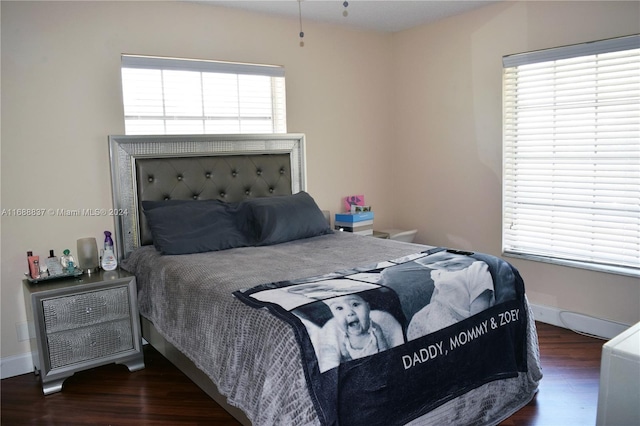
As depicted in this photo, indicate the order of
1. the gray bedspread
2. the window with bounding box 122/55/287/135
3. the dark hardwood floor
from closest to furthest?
the gray bedspread < the dark hardwood floor < the window with bounding box 122/55/287/135

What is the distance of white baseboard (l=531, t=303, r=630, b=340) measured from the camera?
10.7 feet

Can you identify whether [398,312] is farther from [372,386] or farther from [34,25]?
[34,25]

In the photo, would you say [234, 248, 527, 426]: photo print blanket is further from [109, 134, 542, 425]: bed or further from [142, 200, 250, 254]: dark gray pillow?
[142, 200, 250, 254]: dark gray pillow

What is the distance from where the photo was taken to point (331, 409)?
5.81 ft

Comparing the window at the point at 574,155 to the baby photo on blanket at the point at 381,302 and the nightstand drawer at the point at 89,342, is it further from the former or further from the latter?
the nightstand drawer at the point at 89,342

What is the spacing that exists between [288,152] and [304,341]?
7.83ft

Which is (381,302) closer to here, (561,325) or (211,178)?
(211,178)

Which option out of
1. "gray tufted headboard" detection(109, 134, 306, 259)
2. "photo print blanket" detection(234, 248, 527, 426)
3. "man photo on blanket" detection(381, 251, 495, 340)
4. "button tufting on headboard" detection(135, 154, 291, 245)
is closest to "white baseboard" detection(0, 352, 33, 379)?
"gray tufted headboard" detection(109, 134, 306, 259)

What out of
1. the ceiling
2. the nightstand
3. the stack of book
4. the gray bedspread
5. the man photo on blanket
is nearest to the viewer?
the gray bedspread

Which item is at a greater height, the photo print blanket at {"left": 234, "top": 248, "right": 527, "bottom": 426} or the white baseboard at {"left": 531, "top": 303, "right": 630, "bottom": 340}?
the photo print blanket at {"left": 234, "top": 248, "right": 527, "bottom": 426}

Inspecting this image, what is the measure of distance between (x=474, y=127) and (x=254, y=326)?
2680 millimetres

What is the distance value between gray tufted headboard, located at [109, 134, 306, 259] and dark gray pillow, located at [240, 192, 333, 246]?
0.31m

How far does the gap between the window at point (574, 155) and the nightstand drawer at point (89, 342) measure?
2.71m

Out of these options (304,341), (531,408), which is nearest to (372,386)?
(304,341)
